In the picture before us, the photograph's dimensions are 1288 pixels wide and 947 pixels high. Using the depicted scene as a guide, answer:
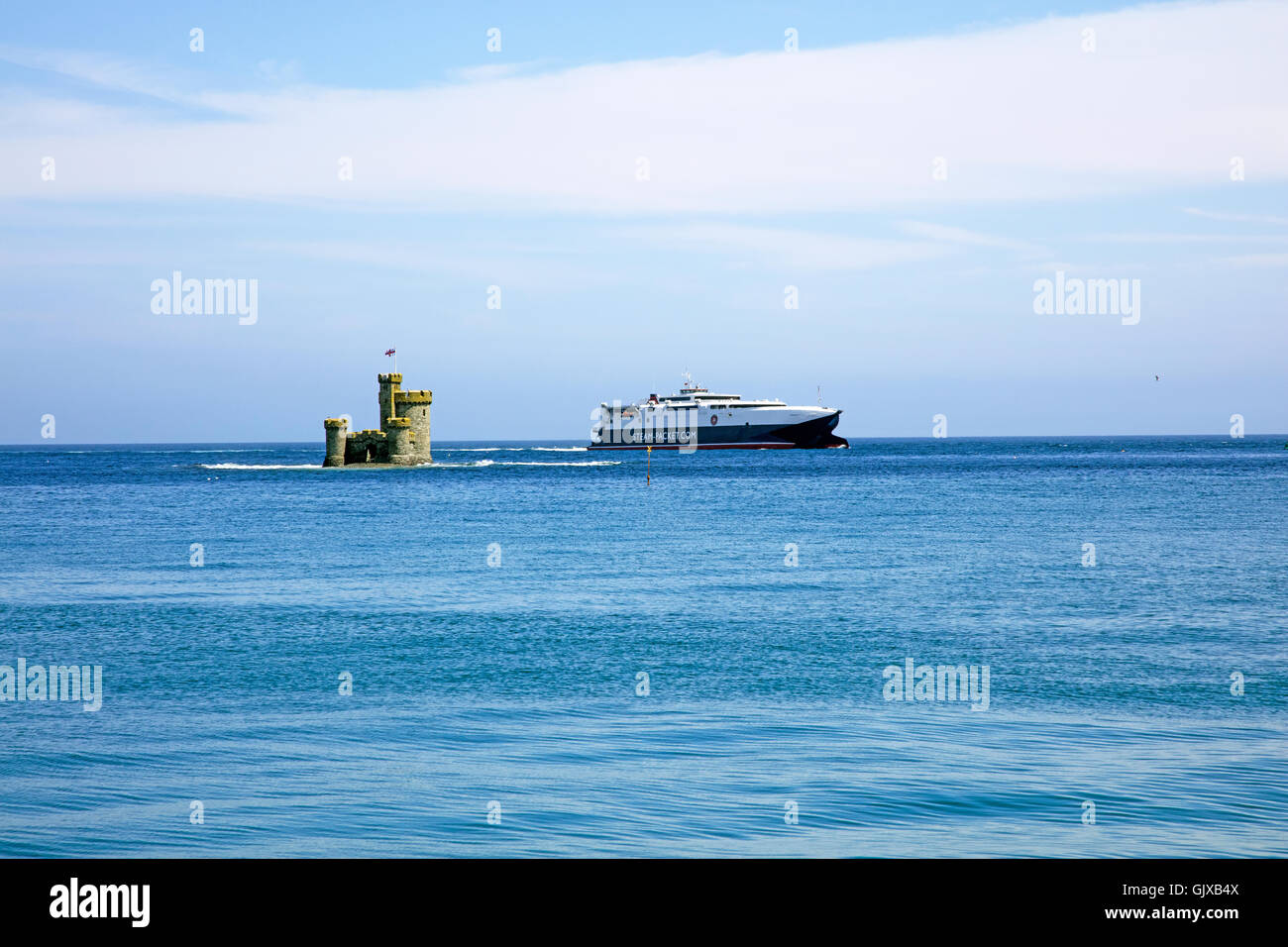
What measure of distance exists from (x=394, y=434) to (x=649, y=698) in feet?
331

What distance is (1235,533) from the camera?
176 ft

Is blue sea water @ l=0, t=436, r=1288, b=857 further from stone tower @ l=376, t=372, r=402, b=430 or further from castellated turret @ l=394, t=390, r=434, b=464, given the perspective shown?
castellated turret @ l=394, t=390, r=434, b=464

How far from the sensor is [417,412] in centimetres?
11888

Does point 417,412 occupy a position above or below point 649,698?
above

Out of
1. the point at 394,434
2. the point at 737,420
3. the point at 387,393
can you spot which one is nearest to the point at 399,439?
the point at 394,434

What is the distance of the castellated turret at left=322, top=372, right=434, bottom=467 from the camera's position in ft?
382

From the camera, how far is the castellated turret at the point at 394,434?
116438 mm

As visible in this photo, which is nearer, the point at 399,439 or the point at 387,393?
the point at 387,393
